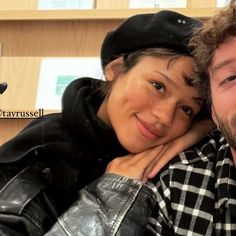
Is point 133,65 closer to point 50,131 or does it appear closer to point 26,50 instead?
point 50,131

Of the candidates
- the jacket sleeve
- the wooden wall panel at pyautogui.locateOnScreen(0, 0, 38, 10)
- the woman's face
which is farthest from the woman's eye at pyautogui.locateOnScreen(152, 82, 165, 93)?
the wooden wall panel at pyautogui.locateOnScreen(0, 0, 38, 10)

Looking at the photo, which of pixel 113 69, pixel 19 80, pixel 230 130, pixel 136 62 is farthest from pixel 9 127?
pixel 230 130

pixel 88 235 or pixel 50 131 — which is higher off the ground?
pixel 50 131

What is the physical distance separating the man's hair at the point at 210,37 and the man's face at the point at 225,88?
0.02 metres

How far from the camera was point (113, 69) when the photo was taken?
1322mm

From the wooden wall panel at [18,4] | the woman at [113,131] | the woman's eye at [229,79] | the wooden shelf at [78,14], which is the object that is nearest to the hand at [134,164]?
the woman at [113,131]

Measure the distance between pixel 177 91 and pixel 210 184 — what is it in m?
0.24

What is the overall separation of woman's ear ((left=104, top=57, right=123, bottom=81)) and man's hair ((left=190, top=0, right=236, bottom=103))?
20 cm

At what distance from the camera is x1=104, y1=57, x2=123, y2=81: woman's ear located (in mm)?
1302

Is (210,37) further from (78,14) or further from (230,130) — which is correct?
(78,14)

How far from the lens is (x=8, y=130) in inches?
79.4

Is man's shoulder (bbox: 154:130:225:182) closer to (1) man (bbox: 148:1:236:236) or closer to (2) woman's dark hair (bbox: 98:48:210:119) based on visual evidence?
(1) man (bbox: 148:1:236:236)

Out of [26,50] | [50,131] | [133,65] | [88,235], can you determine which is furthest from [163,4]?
A: [88,235]

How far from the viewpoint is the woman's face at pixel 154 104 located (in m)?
1.17
